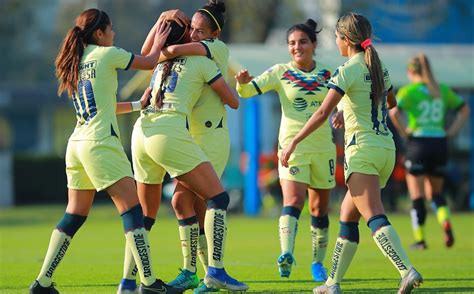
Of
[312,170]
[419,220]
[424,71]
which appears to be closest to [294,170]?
[312,170]

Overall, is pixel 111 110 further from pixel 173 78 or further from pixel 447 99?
pixel 447 99

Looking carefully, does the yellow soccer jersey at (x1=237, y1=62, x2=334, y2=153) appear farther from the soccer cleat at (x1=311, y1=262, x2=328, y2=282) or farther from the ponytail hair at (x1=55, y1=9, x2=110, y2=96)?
the ponytail hair at (x1=55, y1=9, x2=110, y2=96)

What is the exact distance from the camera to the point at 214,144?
938 centimetres

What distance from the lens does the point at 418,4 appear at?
101 ft

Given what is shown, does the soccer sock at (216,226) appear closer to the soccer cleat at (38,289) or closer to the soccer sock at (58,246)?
the soccer sock at (58,246)

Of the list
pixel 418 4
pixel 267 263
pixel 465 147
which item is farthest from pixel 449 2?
pixel 267 263

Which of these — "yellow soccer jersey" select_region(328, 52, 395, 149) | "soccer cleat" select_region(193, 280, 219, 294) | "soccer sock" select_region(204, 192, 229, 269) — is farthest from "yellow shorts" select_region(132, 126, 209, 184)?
"yellow soccer jersey" select_region(328, 52, 395, 149)

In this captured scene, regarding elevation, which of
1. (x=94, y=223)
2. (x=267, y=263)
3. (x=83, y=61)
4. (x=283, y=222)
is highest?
(x=83, y=61)

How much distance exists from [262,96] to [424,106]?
12.0 metres

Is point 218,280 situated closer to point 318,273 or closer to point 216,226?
point 216,226

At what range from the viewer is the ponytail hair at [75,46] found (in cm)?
858

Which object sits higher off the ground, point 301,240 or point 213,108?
point 213,108

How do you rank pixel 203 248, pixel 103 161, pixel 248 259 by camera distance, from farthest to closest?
pixel 248 259 → pixel 203 248 → pixel 103 161

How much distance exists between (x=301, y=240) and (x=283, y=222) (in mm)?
5880
